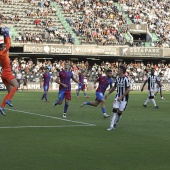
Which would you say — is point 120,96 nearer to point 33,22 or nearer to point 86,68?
point 86,68

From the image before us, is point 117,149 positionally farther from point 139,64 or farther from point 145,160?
point 139,64

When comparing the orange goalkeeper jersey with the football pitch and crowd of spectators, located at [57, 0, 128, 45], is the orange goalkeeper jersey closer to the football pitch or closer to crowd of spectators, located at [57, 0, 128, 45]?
the football pitch

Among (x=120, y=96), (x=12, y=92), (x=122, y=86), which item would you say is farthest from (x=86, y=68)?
(x=120, y=96)

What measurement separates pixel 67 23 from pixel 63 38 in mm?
2999

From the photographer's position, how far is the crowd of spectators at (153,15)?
67.1m

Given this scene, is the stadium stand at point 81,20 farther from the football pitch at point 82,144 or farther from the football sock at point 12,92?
the football sock at point 12,92

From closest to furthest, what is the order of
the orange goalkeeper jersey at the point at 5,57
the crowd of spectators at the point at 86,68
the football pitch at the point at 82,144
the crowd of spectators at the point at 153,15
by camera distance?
the football pitch at the point at 82,144 → the orange goalkeeper jersey at the point at 5,57 → the crowd of spectators at the point at 86,68 → the crowd of spectators at the point at 153,15

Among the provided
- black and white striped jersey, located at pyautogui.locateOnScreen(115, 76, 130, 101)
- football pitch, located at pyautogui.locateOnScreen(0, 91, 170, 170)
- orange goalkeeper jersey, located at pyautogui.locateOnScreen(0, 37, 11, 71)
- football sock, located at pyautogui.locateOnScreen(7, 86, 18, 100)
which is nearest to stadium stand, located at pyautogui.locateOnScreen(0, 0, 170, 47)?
football pitch, located at pyautogui.locateOnScreen(0, 91, 170, 170)

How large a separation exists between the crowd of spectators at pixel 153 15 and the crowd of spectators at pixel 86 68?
3.49m

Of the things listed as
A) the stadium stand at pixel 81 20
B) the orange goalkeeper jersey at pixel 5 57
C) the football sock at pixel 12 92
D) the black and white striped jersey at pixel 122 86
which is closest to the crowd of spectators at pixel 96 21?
the stadium stand at pixel 81 20

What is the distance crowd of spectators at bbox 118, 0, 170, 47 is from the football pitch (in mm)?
46540

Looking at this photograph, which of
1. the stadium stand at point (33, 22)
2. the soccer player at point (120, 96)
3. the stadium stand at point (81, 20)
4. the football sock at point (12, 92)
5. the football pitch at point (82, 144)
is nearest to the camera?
the football pitch at point (82, 144)

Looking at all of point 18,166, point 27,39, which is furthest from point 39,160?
point 27,39

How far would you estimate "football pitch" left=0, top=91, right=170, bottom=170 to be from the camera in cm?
1077
